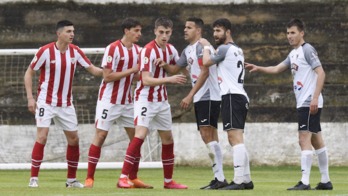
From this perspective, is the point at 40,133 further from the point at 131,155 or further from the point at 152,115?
the point at 152,115

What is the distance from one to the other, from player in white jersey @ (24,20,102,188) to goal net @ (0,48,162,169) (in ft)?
18.7

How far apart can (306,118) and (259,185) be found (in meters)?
2.00

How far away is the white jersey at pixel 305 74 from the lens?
13.3m

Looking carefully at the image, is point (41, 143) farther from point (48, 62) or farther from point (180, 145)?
point (180, 145)

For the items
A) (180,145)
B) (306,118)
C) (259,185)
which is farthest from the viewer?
(180,145)

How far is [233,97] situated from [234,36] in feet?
27.6

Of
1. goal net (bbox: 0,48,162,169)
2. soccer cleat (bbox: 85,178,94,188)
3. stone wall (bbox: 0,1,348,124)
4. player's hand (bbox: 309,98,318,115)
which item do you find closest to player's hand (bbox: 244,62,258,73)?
player's hand (bbox: 309,98,318,115)

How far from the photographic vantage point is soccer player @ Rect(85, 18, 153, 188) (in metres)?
14.1

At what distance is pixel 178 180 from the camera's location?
16875 mm

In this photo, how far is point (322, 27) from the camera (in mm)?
21000

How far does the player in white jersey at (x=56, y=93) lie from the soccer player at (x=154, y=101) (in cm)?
88

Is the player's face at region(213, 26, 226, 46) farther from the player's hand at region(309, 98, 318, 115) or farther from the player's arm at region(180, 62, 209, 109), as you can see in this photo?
the player's hand at region(309, 98, 318, 115)

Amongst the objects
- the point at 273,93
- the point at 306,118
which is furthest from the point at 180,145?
the point at 306,118

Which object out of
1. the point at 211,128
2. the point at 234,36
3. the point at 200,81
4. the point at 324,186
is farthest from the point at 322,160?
the point at 234,36
